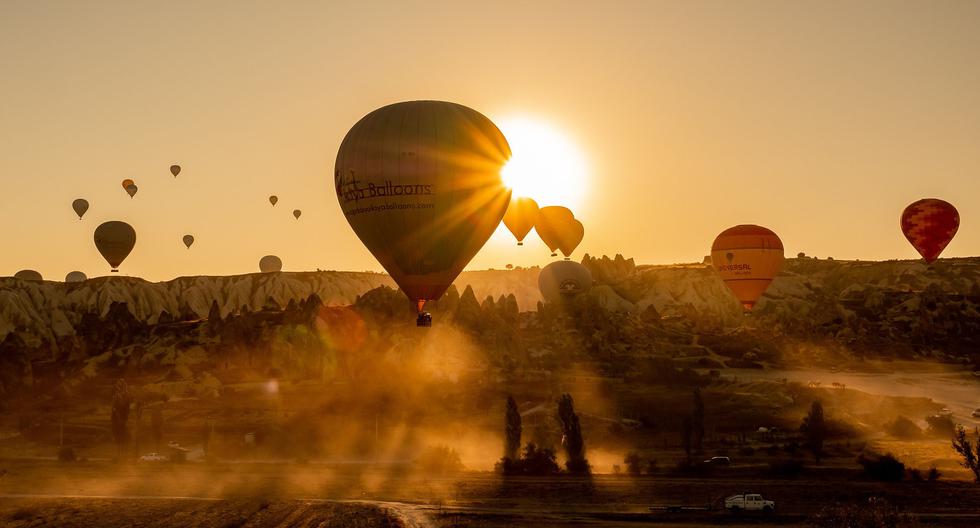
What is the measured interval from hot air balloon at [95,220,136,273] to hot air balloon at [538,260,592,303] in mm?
75537

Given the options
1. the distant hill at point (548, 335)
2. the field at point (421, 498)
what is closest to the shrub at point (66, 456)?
the field at point (421, 498)

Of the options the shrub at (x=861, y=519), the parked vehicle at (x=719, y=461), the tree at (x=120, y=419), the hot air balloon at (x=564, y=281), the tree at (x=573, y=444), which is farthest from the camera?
the hot air balloon at (x=564, y=281)

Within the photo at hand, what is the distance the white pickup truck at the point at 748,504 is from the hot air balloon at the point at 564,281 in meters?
116

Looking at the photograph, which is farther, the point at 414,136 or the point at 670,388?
the point at 670,388

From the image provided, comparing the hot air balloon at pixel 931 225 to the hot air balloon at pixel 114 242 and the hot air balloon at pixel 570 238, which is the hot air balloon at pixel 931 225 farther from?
the hot air balloon at pixel 114 242

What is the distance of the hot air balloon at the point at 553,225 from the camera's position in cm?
15775

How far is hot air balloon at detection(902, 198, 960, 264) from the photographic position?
10906cm

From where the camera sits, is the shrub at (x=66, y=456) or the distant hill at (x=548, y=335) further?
the distant hill at (x=548, y=335)

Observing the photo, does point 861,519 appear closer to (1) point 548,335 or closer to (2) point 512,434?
(2) point 512,434

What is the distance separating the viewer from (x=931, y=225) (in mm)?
109312

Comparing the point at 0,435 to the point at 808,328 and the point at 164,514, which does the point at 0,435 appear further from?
the point at 808,328

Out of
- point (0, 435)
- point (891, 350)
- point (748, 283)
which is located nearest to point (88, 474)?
point (0, 435)

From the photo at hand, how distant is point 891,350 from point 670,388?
57394 mm

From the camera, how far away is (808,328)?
156125 mm
